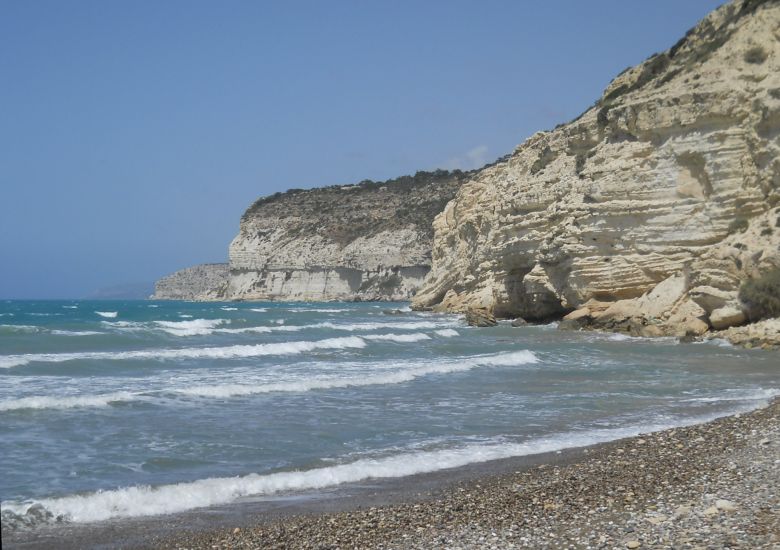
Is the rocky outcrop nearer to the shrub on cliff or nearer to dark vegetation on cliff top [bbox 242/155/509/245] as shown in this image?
dark vegetation on cliff top [bbox 242/155/509/245]

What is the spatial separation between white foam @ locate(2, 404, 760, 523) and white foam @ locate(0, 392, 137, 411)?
20.0 feet

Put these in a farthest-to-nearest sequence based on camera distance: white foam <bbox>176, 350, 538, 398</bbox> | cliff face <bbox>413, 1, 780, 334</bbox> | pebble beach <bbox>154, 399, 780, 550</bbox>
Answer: cliff face <bbox>413, 1, 780, 334</bbox> → white foam <bbox>176, 350, 538, 398</bbox> → pebble beach <bbox>154, 399, 780, 550</bbox>

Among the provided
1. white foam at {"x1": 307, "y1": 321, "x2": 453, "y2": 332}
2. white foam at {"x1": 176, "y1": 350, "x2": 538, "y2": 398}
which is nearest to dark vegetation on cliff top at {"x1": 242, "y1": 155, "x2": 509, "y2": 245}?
white foam at {"x1": 307, "y1": 321, "x2": 453, "y2": 332}

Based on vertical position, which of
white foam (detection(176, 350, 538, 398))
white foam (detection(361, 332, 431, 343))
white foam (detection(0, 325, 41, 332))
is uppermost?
white foam (detection(0, 325, 41, 332))

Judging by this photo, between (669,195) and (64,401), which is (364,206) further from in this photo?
(64,401)

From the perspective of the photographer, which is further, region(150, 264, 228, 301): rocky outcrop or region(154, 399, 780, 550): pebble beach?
region(150, 264, 228, 301): rocky outcrop

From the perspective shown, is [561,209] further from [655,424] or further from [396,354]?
[655,424]

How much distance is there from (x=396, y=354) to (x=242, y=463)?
1529 cm

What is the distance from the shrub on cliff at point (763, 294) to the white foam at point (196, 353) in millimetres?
12576

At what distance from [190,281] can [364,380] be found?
520 feet

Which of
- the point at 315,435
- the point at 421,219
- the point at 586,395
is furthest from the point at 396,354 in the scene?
the point at 421,219

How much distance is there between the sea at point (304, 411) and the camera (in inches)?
330

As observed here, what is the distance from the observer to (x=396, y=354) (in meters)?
24.4

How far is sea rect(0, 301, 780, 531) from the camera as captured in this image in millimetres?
8391
